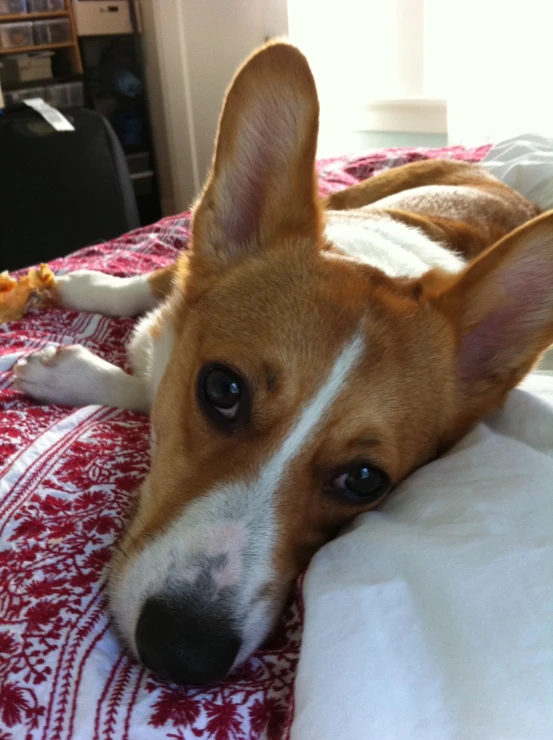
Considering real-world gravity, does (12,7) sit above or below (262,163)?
above

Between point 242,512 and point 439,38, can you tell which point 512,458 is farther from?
point 439,38

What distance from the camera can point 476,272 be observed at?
1369mm

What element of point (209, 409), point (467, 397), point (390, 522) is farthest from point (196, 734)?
point (467, 397)

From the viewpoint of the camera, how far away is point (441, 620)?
0.81 metres

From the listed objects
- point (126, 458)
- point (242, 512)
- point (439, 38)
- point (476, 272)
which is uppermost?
point (439, 38)

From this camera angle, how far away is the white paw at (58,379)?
5.82 feet

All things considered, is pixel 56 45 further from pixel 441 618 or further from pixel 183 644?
pixel 441 618

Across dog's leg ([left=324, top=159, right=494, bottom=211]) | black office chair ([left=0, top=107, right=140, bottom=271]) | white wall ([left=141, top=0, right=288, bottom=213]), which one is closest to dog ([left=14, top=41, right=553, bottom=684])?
dog's leg ([left=324, top=159, right=494, bottom=211])

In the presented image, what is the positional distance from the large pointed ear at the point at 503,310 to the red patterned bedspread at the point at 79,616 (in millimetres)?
698

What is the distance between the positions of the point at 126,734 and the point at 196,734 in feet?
0.28

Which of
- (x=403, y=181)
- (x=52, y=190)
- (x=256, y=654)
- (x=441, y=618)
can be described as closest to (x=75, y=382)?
(x=256, y=654)

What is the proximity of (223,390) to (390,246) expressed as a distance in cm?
85

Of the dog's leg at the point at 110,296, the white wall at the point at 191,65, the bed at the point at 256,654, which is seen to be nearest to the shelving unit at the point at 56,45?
the white wall at the point at 191,65

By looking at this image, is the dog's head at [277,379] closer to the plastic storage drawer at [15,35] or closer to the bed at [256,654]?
the bed at [256,654]
